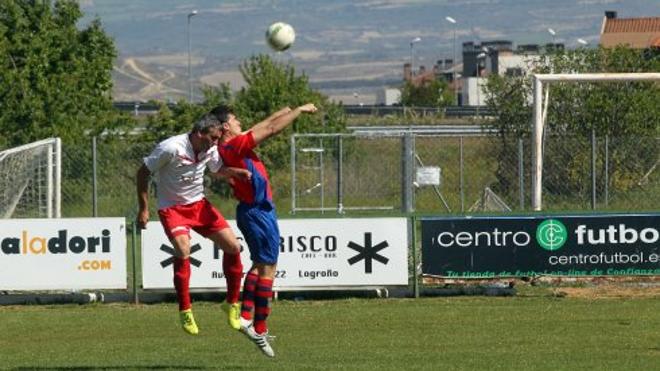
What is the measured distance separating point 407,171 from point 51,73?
11.9 meters

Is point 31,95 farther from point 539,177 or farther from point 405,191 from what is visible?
point 539,177

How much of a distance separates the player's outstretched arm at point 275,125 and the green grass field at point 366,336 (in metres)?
1.87

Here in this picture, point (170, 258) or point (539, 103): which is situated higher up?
point (539, 103)

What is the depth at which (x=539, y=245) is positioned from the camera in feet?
65.7

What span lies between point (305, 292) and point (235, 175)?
660cm

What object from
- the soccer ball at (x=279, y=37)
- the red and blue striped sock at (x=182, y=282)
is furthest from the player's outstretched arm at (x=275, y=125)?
the soccer ball at (x=279, y=37)

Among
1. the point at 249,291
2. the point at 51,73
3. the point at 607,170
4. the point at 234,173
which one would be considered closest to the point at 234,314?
the point at 249,291

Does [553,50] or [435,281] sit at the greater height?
[553,50]

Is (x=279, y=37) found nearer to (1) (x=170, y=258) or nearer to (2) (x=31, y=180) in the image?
(2) (x=31, y=180)

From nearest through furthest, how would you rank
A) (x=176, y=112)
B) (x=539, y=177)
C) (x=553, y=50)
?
1. (x=539, y=177)
2. (x=176, y=112)
3. (x=553, y=50)

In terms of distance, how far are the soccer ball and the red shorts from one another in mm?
10697

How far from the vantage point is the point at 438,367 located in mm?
13156

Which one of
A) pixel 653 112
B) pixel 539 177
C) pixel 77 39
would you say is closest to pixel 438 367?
pixel 539 177

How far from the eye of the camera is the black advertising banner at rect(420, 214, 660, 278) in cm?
2002
